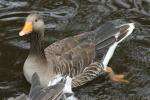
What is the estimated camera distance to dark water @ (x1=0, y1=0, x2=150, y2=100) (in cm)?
907

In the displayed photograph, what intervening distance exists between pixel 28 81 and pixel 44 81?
313 mm

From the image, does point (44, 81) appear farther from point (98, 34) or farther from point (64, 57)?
point (98, 34)

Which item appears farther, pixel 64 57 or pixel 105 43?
pixel 105 43

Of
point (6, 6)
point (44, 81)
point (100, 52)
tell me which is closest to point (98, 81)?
point (100, 52)

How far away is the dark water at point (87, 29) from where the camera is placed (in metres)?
9.07

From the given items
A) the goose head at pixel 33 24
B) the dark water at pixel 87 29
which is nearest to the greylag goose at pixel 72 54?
the goose head at pixel 33 24

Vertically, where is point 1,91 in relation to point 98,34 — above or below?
below

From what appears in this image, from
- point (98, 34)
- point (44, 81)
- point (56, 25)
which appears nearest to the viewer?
point (44, 81)

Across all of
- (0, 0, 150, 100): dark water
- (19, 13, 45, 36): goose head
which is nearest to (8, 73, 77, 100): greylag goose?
(19, 13, 45, 36): goose head

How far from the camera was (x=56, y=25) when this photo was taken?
10.5 metres

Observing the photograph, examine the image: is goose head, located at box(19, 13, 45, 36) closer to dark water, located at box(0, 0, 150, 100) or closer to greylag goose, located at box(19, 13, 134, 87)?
greylag goose, located at box(19, 13, 134, 87)

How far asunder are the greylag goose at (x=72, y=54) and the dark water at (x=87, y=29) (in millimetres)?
247

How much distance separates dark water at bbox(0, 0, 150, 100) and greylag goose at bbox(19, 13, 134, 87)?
9.7 inches

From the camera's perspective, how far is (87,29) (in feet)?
34.4
